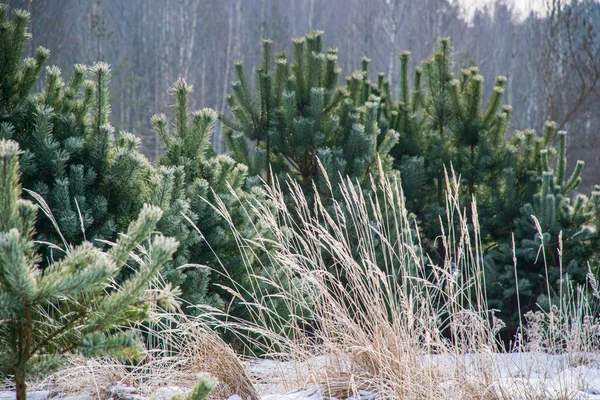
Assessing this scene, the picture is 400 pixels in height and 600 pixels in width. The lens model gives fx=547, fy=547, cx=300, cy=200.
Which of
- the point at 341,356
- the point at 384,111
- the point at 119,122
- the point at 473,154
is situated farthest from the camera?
the point at 119,122

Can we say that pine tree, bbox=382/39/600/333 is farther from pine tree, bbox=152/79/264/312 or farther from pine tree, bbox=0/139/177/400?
pine tree, bbox=0/139/177/400

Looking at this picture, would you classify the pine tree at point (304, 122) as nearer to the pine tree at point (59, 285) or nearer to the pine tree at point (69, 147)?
the pine tree at point (69, 147)

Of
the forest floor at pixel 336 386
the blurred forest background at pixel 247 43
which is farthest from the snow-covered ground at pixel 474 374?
the blurred forest background at pixel 247 43

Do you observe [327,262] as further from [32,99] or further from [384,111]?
[32,99]

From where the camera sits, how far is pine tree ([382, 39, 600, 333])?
181 inches

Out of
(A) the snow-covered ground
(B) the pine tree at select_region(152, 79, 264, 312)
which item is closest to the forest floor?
(A) the snow-covered ground

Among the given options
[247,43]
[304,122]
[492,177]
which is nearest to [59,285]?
[304,122]

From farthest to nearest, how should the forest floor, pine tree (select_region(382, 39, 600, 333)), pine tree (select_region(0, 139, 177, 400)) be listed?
1. pine tree (select_region(382, 39, 600, 333))
2. the forest floor
3. pine tree (select_region(0, 139, 177, 400))

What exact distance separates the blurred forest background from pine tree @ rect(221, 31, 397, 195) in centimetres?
860

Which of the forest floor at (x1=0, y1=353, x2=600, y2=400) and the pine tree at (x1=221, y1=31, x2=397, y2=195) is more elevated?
the pine tree at (x1=221, y1=31, x2=397, y2=195)

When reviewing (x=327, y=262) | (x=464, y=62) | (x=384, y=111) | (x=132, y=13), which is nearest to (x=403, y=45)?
(x=464, y=62)

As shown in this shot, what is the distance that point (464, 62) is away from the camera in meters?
17.0

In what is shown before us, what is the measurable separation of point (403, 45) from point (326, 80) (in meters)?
22.7

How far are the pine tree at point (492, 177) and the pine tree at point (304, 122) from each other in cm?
90
